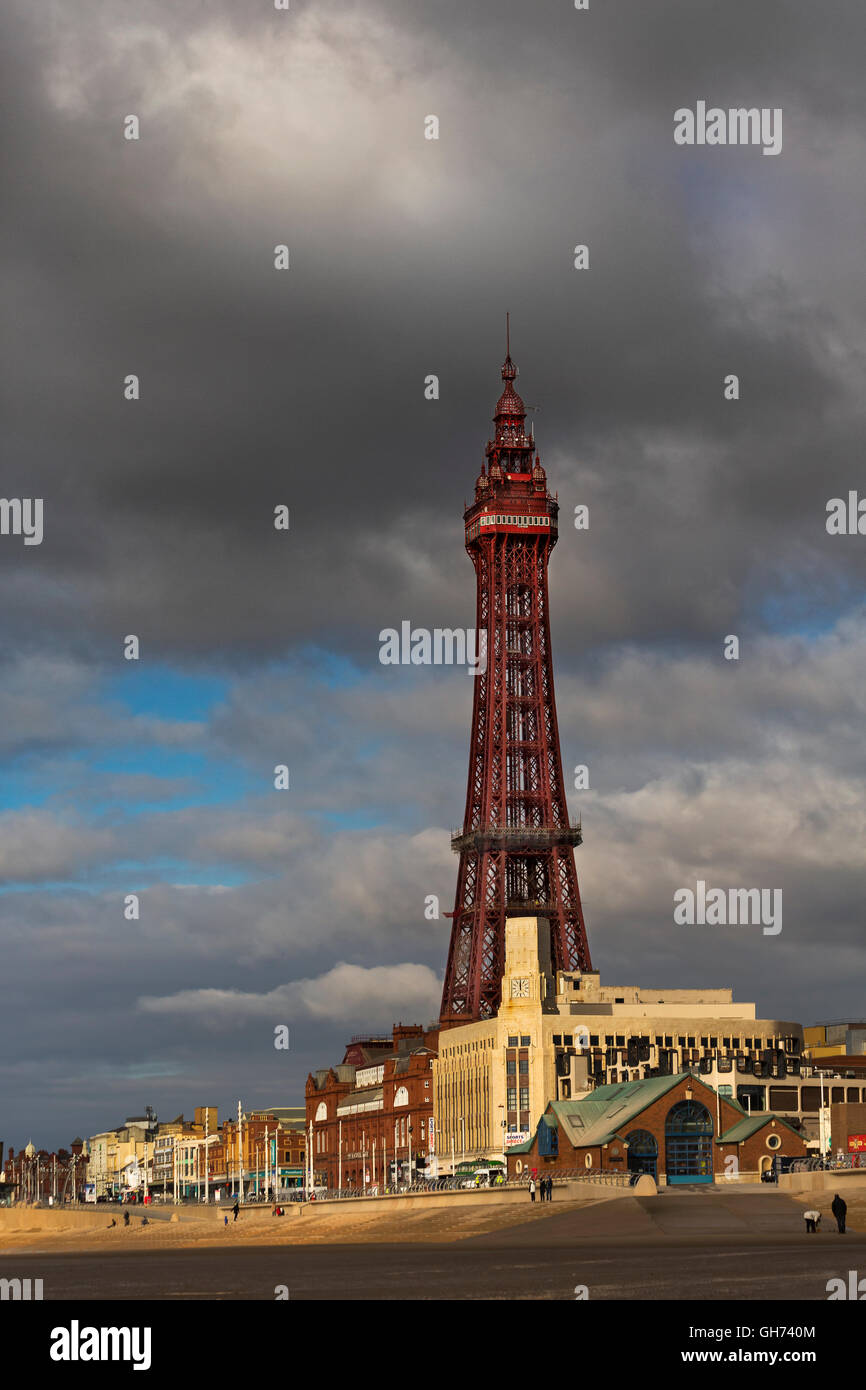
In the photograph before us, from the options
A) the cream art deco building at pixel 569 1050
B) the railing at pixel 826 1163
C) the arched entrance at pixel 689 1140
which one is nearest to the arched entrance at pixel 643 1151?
the arched entrance at pixel 689 1140

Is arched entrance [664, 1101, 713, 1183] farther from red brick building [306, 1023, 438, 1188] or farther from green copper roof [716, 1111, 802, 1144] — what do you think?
red brick building [306, 1023, 438, 1188]

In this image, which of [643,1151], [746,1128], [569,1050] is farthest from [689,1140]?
[569,1050]

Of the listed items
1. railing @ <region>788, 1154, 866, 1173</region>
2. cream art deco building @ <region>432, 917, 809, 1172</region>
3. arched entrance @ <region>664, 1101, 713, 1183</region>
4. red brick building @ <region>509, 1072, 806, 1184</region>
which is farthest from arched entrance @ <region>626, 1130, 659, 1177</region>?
cream art deco building @ <region>432, 917, 809, 1172</region>

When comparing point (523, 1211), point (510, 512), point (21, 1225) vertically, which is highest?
point (510, 512)
